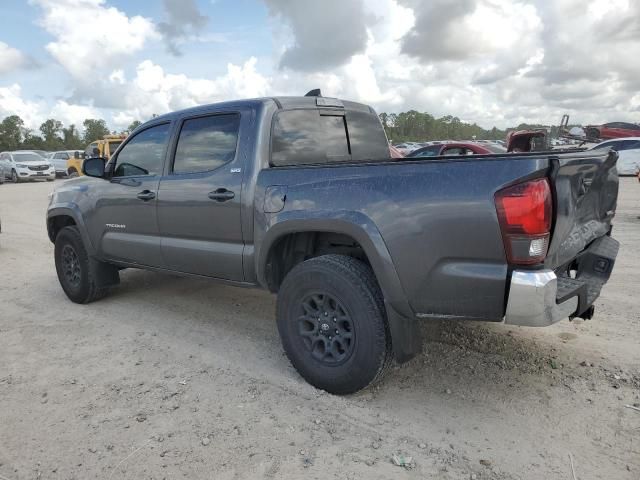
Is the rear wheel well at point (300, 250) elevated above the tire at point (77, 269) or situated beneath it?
elevated above

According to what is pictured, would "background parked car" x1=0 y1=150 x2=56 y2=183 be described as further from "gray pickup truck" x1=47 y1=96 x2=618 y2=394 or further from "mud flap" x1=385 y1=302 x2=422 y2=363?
"mud flap" x1=385 y1=302 x2=422 y2=363

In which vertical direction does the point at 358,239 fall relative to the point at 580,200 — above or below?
below

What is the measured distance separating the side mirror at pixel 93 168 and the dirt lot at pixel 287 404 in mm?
1357

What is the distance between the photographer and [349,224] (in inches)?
117

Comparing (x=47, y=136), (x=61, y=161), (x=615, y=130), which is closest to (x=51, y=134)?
(x=47, y=136)

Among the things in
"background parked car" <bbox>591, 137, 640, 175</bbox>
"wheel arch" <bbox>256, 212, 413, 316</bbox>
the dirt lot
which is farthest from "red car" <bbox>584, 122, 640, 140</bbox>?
"wheel arch" <bbox>256, 212, 413, 316</bbox>

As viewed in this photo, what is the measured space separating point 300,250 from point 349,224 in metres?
0.69

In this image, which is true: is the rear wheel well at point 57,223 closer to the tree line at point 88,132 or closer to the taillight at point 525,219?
the taillight at point 525,219

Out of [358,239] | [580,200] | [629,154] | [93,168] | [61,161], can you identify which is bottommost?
[61,161]

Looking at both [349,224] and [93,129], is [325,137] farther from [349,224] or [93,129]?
[93,129]

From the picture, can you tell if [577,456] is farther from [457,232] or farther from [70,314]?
[70,314]

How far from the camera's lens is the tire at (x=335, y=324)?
116 inches

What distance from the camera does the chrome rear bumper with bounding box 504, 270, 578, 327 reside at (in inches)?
96.1

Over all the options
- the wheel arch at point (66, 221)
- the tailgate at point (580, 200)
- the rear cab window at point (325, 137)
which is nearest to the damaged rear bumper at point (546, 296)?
the tailgate at point (580, 200)
